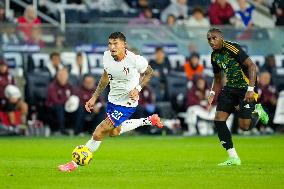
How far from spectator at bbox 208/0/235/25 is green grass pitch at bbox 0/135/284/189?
5221mm

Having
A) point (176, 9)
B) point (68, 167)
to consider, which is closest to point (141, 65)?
point (68, 167)

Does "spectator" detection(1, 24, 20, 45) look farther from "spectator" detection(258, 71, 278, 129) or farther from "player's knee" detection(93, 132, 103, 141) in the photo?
"player's knee" detection(93, 132, 103, 141)

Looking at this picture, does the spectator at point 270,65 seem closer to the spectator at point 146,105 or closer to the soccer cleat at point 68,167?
the spectator at point 146,105

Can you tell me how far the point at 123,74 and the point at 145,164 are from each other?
2.07m

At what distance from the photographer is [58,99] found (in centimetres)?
2606

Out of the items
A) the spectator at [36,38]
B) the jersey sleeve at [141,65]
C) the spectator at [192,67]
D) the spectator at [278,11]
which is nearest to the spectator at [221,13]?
the spectator at [278,11]

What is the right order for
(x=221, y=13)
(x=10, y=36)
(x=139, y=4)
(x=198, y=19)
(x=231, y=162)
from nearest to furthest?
(x=231, y=162) → (x=10, y=36) → (x=198, y=19) → (x=221, y=13) → (x=139, y=4)

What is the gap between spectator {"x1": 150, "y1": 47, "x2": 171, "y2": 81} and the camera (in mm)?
27094

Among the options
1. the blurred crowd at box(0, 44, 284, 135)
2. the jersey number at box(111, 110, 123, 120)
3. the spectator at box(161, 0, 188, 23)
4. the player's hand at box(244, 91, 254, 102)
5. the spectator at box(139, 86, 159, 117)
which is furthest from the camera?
the spectator at box(161, 0, 188, 23)

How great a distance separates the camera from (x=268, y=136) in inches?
1033

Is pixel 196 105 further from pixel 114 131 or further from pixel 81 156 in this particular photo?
pixel 81 156

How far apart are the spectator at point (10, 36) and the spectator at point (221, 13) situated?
6.37m

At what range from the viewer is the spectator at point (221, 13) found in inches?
1146

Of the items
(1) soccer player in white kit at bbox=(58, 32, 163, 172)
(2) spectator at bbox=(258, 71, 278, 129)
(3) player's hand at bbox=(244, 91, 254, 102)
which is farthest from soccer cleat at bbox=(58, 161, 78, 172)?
(2) spectator at bbox=(258, 71, 278, 129)
